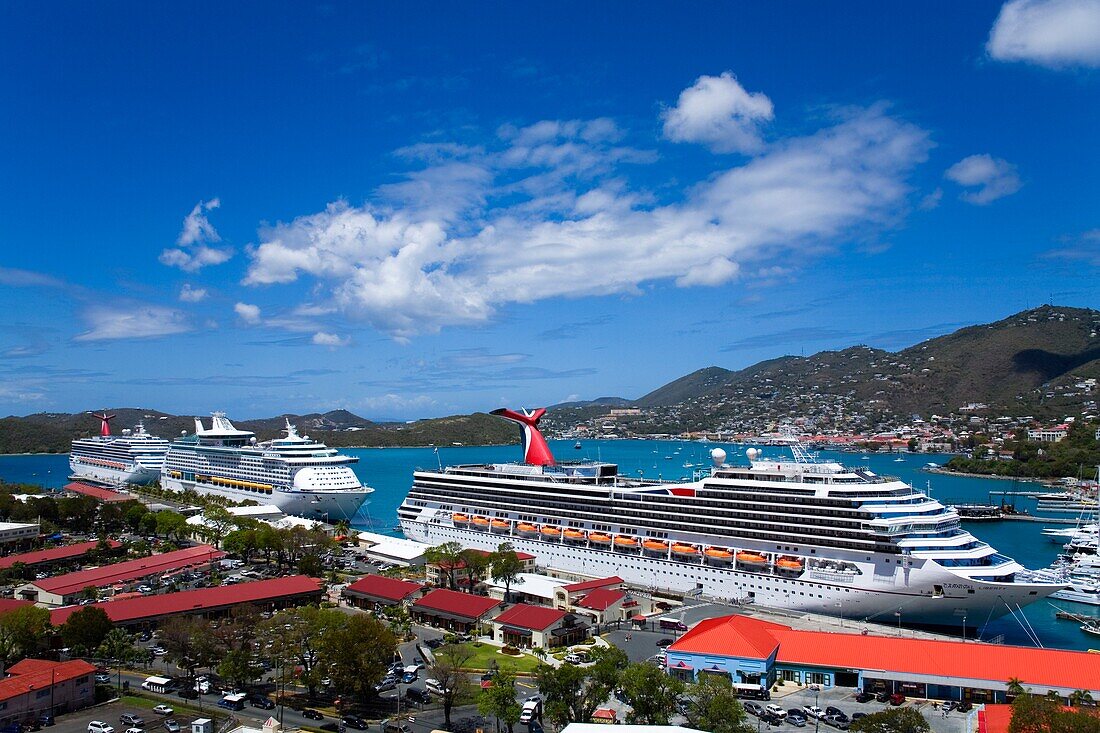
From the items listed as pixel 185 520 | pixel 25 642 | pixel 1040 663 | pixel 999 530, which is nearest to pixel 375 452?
pixel 185 520

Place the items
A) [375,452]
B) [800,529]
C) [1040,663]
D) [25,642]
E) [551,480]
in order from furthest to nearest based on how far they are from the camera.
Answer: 1. [375,452]
2. [551,480]
3. [800,529]
4. [25,642]
5. [1040,663]

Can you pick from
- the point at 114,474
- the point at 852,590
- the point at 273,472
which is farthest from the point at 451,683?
the point at 114,474

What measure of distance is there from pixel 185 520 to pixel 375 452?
12816cm

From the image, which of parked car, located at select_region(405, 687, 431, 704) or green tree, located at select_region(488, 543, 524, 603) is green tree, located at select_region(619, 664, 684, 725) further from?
green tree, located at select_region(488, 543, 524, 603)

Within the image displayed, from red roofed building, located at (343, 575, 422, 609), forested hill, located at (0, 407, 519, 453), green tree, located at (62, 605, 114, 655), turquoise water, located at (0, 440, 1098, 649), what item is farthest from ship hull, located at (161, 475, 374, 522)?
forested hill, located at (0, 407, 519, 453)

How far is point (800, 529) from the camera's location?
28859 mm

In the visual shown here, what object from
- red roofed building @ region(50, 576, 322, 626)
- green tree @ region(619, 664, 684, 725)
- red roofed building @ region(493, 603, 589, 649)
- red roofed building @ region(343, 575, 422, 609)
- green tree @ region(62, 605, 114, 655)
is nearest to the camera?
green tree @ region(619, 664, 684, 725)

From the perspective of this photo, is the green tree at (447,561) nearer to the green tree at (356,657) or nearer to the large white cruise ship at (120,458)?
the green tree at (356,657)

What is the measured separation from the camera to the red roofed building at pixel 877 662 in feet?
65.3

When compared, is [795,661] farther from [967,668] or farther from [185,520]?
[185,520]

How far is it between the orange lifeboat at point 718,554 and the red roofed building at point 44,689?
2184 centimetres

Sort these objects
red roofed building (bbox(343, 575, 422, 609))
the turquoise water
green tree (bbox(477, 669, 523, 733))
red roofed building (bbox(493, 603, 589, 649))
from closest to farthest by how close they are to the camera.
Answer: green tree (bbox(477, 669, 523, 733)) < red roofed building (bbox(493, 603, 589, 649)) < the turquoise water < red roofed building (bbox(343, 575, 422, 609))

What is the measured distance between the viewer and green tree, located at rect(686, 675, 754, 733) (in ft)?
55.0

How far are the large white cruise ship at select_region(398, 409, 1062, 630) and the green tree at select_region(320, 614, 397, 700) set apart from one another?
15186 mm
